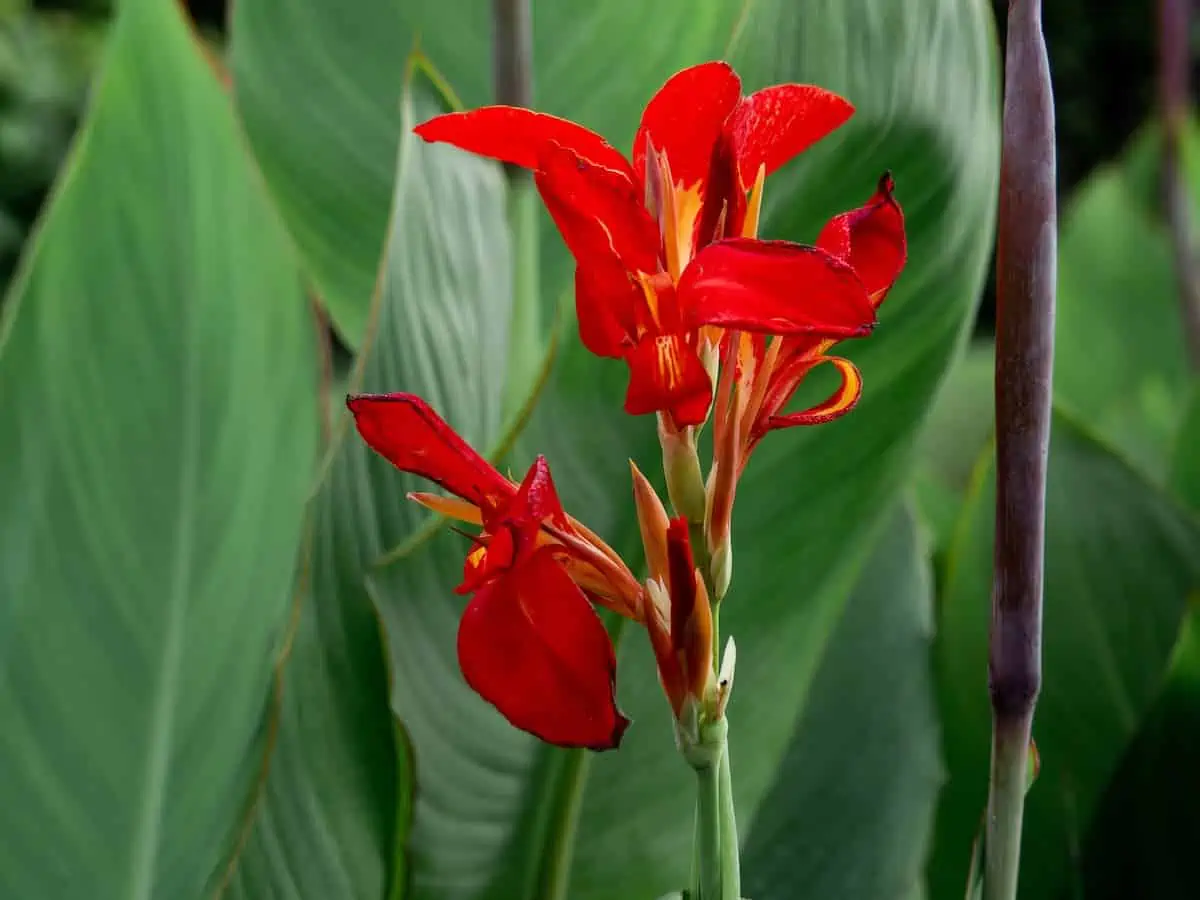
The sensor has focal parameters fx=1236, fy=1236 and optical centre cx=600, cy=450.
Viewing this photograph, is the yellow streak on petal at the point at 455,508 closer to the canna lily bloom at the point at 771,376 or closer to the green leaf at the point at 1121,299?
the canna lily bloom at the point at 771,376

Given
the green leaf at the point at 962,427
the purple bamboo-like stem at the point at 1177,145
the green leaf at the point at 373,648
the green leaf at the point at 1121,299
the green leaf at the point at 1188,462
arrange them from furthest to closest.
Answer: the green leaf at the point at 962,427 → the green leaf at the point at 1121,299 → the purple bamboo-like stem at the point at 1177,145 → the green leaf at the point at 1188,462 → the green leaf at the point at 373,648

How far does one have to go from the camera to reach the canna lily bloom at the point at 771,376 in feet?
0.69

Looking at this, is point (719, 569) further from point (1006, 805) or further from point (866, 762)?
point (866, 762)

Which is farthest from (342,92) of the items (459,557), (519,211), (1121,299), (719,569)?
(1121,299)

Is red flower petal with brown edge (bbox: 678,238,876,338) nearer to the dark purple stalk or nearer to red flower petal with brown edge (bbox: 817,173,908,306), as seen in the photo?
red flower petal with brown edge (bbox: 817,173,908,306)

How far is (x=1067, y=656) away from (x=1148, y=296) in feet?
2.53

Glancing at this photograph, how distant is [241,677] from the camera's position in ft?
1.29

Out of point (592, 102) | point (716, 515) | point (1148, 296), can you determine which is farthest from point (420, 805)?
point (1148, 296)

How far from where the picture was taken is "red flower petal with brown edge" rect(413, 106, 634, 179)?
0.68ft

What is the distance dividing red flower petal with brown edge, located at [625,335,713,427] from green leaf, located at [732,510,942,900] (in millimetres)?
263

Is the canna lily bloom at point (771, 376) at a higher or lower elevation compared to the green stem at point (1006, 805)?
higher

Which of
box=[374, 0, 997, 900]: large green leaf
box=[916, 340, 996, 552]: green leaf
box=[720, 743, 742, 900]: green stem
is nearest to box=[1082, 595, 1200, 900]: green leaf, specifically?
box=[374, 0, 997, 900]: large green leaf

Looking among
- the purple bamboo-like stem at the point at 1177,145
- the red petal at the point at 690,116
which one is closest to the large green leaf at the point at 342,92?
the red petal at the point at 690,116

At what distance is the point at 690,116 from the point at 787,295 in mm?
58
